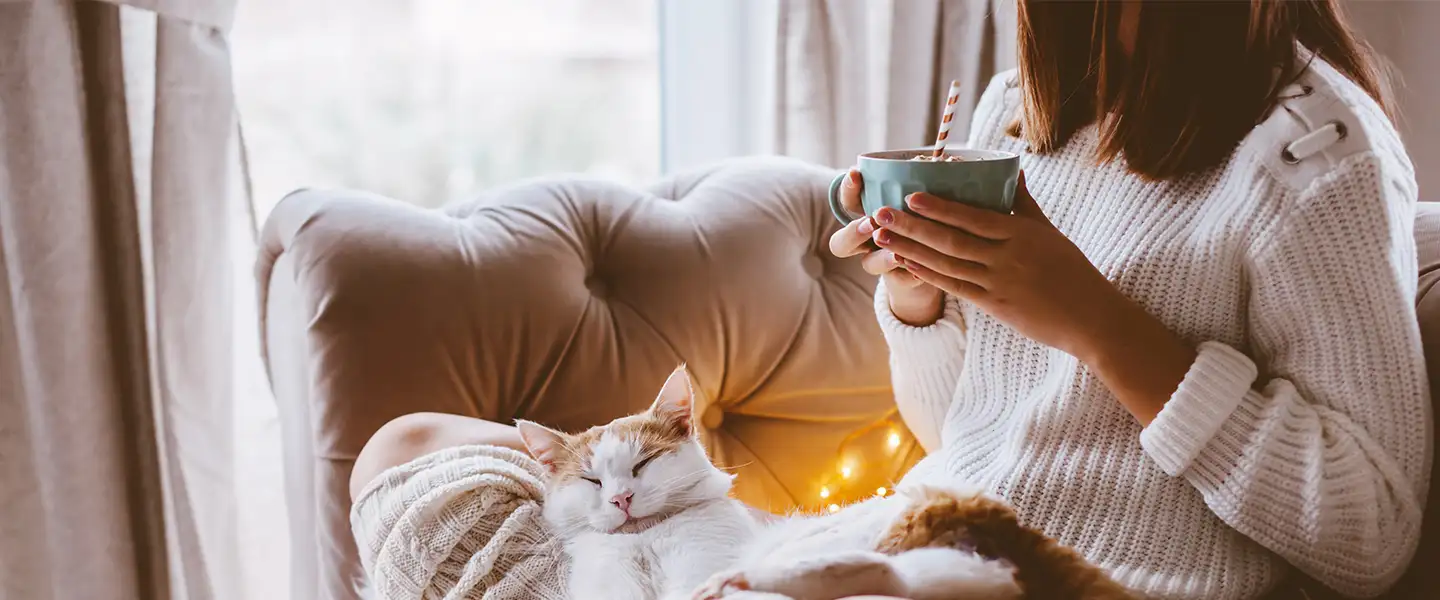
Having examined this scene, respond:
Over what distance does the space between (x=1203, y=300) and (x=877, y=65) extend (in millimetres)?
808

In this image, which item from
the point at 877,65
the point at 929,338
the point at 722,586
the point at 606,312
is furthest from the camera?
the point at 877,65

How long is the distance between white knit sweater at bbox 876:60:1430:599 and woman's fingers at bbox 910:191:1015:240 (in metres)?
0.18

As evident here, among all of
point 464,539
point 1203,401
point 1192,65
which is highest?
point 1192,65

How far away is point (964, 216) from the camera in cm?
74

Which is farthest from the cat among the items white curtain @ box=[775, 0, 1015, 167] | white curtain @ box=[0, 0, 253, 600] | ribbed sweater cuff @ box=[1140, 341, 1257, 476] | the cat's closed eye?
white curtain @ box=[775, 0, 1015, 167]

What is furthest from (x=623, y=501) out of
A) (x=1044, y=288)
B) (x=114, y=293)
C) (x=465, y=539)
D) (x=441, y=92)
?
(x=441, y=92)

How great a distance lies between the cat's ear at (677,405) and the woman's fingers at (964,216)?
8.7 inches

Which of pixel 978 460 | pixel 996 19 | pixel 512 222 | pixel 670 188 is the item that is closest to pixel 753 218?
pixel 670 188

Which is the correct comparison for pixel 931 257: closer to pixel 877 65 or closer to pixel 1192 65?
pixel 1192 65

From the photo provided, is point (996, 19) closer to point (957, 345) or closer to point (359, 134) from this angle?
point (957, 345)

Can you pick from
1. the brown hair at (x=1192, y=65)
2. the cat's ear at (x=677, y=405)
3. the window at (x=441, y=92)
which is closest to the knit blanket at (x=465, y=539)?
the cat's ear at (x=677, y=405)

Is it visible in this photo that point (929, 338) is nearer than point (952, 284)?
No

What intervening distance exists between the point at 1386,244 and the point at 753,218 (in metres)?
0.62

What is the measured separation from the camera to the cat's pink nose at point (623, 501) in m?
0.76
